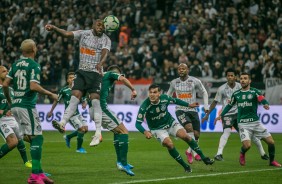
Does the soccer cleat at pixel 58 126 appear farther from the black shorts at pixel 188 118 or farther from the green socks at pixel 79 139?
the green socks at pixel 79 139

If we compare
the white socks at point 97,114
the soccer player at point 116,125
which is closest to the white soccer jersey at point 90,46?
the soccer player at point 116,125

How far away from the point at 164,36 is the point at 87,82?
17492 millimetres

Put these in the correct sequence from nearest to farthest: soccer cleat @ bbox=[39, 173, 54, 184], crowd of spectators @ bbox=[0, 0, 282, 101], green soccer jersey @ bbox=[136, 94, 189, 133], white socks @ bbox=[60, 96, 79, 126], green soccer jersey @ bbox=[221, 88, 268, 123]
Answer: soccer cleat @ bbox=[39, 173, 54, 184], white socks @ bbox=[60, 96, 79, 126], green soccer jersey @ bbox=[136, 94, 189, 133], green soccer jersey @ bbox=[221, 88, 268, 123], crowd of spectators @ bbox=[0, 0, 282, 101]

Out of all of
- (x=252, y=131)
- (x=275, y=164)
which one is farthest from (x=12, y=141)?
(x=275, y=164)

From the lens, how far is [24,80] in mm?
12508

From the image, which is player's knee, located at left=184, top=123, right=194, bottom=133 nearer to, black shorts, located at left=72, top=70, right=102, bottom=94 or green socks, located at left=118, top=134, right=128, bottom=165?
green socks, located at left=118, top=134, right=128, bottom=165

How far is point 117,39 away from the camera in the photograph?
34.6m

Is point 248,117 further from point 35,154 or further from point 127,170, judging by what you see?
point 35,154

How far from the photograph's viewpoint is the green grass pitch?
44.8 ft

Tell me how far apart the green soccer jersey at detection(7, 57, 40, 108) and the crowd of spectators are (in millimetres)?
17412

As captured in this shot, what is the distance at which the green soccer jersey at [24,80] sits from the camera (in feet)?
40.9

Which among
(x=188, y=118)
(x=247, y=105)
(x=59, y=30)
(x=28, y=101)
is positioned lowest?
(x=188, y=118)

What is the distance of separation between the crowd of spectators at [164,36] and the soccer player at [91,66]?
47.0ft

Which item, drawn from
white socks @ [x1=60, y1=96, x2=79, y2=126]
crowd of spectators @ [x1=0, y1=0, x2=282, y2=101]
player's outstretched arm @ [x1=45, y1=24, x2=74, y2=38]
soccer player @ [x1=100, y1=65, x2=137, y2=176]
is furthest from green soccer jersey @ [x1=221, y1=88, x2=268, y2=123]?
crowd of spectators @ [x1=0, y1=0, x2=282, y2=101]
